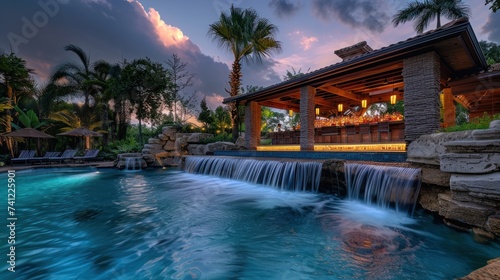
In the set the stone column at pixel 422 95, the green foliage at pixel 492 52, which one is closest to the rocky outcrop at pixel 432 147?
the stone column at pixel 422 95

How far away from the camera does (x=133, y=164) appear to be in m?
13.4

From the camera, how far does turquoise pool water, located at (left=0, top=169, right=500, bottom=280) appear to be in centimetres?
251

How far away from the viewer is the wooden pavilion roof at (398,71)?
5.68 metres

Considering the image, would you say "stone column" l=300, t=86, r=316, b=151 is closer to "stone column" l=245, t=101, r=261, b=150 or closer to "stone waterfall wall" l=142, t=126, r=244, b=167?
"stone column" l=245, t=101, r=261, b=150

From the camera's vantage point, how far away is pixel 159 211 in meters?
4.97

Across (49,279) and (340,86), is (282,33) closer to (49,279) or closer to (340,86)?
(340,86)

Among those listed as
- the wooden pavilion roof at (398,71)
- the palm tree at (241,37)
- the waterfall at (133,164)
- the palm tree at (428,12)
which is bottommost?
the waterfall at (133,164)

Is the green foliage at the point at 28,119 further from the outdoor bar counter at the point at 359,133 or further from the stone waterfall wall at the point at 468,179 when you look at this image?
the stone waterfall wall at the point at 468,179

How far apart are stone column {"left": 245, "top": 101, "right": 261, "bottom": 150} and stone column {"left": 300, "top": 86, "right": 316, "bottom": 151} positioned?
3.86 m

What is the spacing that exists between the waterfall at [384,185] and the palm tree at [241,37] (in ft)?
32.5

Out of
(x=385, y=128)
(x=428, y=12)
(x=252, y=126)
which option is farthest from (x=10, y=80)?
(x=428, y=12)

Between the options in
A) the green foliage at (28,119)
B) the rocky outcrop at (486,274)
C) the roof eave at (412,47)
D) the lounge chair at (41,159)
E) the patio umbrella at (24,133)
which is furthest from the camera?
the green foliage at (28,119)

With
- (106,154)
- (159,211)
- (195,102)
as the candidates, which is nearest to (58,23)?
(106,154)

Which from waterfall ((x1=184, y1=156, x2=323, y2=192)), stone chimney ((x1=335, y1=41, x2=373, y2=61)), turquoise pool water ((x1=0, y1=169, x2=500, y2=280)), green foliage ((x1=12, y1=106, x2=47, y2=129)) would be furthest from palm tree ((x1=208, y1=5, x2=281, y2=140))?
green foliage ((x1=12, y1=106, x2=47, y2=129))
